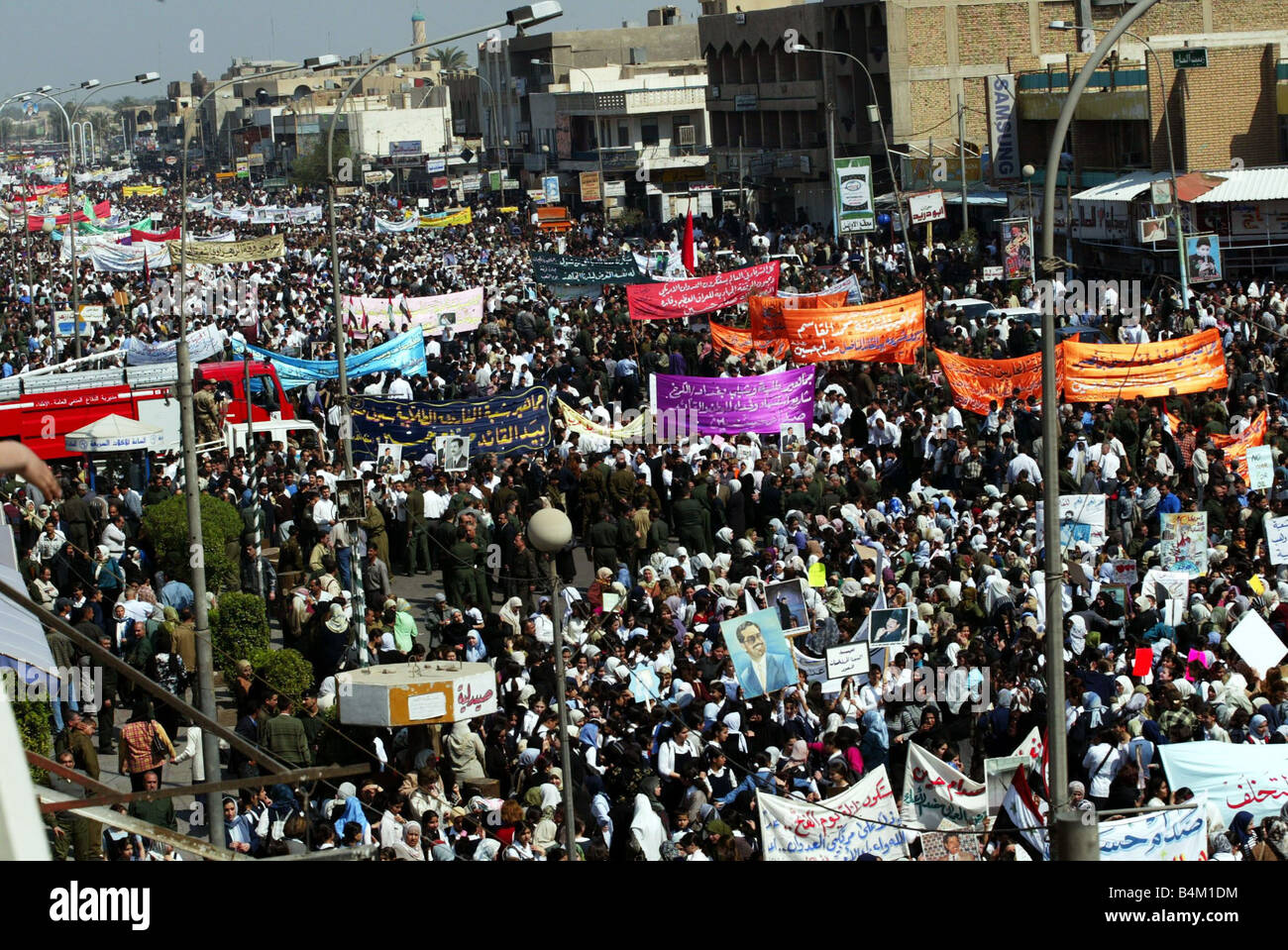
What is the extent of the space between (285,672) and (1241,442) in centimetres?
989

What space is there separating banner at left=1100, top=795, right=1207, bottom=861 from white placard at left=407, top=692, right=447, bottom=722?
453 cm

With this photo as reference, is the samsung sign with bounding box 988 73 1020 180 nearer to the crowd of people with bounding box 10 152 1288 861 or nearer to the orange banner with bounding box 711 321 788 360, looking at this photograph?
the crowd of people with bounding box 10 152 1288 861

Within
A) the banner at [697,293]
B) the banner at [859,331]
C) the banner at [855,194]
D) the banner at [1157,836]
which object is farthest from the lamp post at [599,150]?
the banner at [1157,836]

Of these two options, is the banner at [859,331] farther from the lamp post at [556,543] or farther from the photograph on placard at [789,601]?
the lamp post at [556,543]

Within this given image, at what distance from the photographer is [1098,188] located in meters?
40.2

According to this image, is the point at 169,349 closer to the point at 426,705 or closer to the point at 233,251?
the point at 233,251

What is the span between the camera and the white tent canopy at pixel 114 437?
2027 centimetres

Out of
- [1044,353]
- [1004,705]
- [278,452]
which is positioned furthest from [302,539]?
[1044,353]

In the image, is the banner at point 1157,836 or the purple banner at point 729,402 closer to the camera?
the banner at point 1157,836

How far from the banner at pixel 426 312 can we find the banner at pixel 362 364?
9.29 ft

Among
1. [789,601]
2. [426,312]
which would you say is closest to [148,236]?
[426,312]

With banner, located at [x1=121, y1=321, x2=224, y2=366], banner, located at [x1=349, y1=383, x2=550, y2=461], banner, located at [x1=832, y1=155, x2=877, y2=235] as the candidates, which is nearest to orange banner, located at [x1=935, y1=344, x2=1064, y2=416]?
banner, located at [x1=349, y1=383, x2=550, y2=461]

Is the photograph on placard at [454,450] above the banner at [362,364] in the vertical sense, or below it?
below

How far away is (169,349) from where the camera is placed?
27.0 metres
